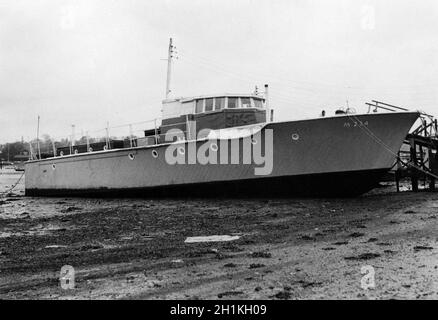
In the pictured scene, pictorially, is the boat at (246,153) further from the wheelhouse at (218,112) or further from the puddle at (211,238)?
the puddle at (211,238)

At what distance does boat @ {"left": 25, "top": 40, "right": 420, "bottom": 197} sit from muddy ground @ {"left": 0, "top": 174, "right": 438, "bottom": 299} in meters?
2.00

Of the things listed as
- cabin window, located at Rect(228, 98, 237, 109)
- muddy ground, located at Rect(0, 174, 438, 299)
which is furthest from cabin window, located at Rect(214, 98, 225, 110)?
muddy ground, located at Rect(0, 174, 438, 299)

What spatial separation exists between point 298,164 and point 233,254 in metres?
7.69

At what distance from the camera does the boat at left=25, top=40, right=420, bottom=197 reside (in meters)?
13.5

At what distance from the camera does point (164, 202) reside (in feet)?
50.5

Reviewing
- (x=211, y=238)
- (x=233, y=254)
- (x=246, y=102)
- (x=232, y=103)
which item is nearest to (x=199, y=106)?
(x=232, y=103)

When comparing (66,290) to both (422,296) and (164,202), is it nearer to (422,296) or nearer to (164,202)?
(422,296)

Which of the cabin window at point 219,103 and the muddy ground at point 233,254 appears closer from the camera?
the muddy ground at point 233,254

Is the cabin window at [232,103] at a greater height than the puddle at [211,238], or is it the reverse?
the cabin window at [232,103]

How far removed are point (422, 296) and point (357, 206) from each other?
26.1 feet

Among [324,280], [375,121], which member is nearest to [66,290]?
[324,280]

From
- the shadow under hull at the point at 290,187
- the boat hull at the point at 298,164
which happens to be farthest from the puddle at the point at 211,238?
the shadow under hull at the point at 290,187

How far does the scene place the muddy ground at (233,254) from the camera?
4848 mm

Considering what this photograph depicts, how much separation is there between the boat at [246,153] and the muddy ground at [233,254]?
6.57 ft
